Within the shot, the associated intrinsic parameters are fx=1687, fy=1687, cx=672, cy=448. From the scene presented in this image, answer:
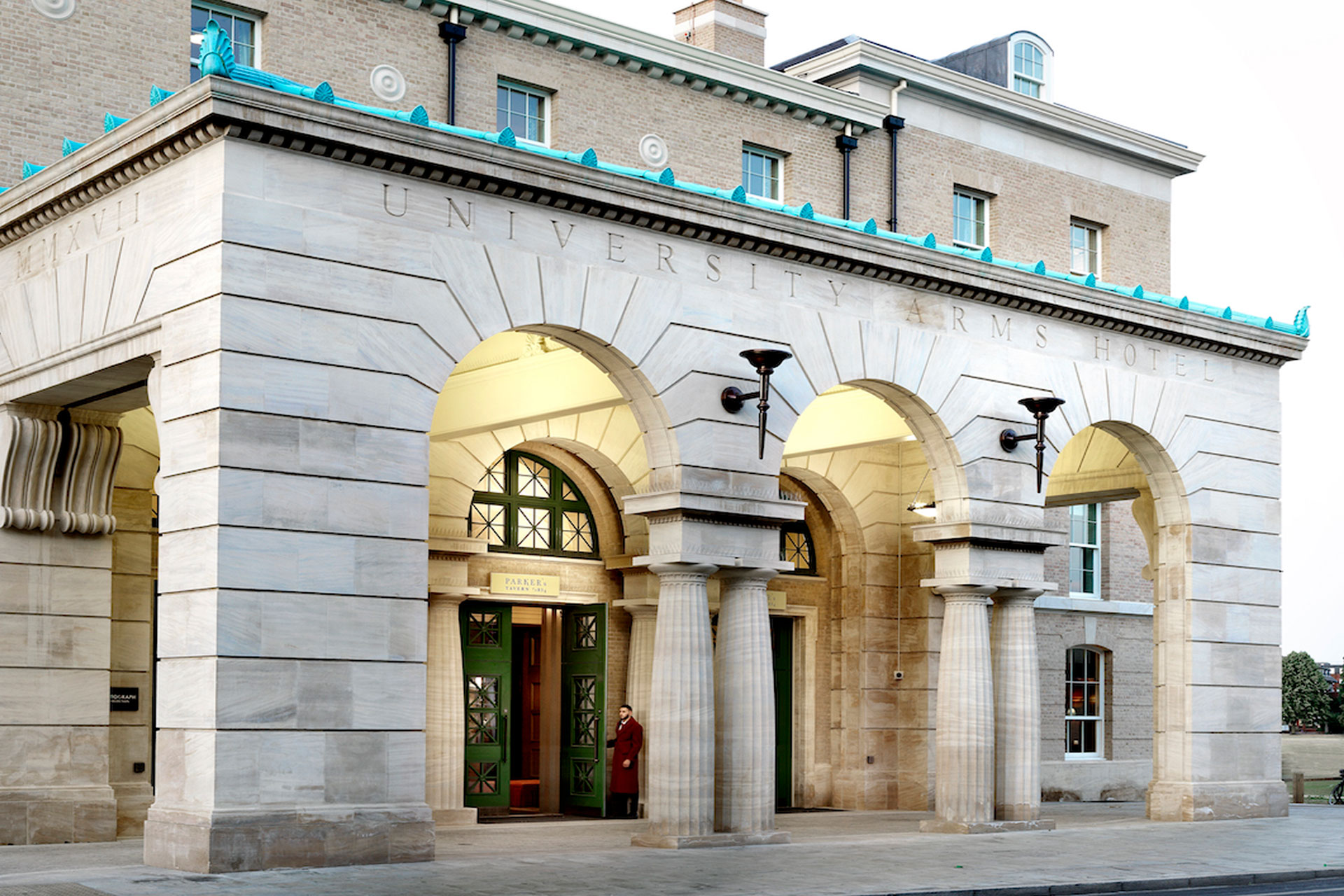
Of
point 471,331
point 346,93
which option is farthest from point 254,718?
point 346,93

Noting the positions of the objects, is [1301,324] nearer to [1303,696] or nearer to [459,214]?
[459,214]

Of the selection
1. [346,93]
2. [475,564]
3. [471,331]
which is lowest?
[475,564]

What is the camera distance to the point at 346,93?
23312mm

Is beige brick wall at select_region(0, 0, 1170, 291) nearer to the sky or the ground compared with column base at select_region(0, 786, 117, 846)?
nearer to the sky

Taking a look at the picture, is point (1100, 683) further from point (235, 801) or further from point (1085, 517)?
point (235, 801)

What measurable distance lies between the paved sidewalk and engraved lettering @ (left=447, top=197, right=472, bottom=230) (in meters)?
6.27

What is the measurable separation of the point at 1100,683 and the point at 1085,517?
316 cm

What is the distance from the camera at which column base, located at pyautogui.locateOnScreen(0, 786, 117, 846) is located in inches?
713

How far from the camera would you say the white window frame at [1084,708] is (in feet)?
102

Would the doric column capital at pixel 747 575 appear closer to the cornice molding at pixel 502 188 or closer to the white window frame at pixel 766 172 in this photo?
the cornice molding at pixel 502 188

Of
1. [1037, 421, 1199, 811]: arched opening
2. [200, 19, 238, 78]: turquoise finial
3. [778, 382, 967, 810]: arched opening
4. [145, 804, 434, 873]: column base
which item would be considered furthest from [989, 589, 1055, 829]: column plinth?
[200, 19, 238, 78]: turquoise finial

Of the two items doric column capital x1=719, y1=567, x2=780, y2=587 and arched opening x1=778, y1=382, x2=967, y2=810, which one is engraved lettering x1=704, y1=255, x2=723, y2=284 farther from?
arched opening x1=778, y1=382, x2=967, y2=810

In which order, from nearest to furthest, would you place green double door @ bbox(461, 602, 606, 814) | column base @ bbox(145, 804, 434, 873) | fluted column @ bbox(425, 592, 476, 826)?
1. column base @ bbox(145, 804, 434, 873)
2. fluted column @ bbox(425, 592, 476, 826)
3. green double door @ bbox(461, 602, 606, 814)

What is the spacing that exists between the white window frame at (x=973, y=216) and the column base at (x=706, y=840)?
14138mm
